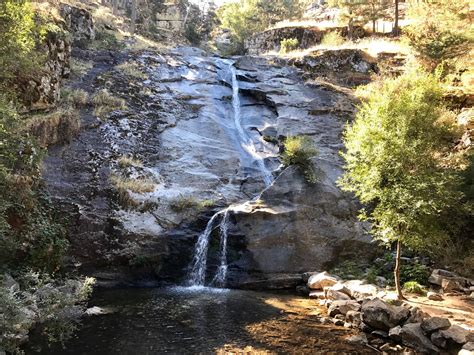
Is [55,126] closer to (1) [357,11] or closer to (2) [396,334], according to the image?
(2) [396,334]

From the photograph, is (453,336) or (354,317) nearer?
(453,336)

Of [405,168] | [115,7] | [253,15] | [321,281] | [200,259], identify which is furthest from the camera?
[115,7]

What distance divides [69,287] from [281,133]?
13056 mm

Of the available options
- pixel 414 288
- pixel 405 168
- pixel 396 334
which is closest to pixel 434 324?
pixel 396 334

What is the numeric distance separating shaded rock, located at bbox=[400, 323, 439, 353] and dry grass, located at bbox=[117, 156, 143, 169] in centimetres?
1188

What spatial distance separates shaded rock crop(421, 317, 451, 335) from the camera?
874 cm

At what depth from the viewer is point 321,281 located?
12.9m

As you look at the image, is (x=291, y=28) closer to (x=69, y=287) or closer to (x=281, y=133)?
(x=281, y=133)

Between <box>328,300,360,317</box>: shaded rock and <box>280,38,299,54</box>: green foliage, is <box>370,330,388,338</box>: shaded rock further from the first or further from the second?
<box>280,38,299,54</box>: green foliage

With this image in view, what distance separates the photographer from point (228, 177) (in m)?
17.7

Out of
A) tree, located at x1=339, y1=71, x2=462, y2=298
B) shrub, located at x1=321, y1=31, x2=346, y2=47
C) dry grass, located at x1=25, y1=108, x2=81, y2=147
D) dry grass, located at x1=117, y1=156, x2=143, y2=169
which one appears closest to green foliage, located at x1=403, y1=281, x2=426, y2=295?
tree, located at x1=339, y1=71, x2=462, y2=298

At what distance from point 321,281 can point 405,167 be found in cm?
463

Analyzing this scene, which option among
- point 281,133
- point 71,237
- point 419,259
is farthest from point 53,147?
point 419,259

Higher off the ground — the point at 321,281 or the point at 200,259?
the point at 200,259
